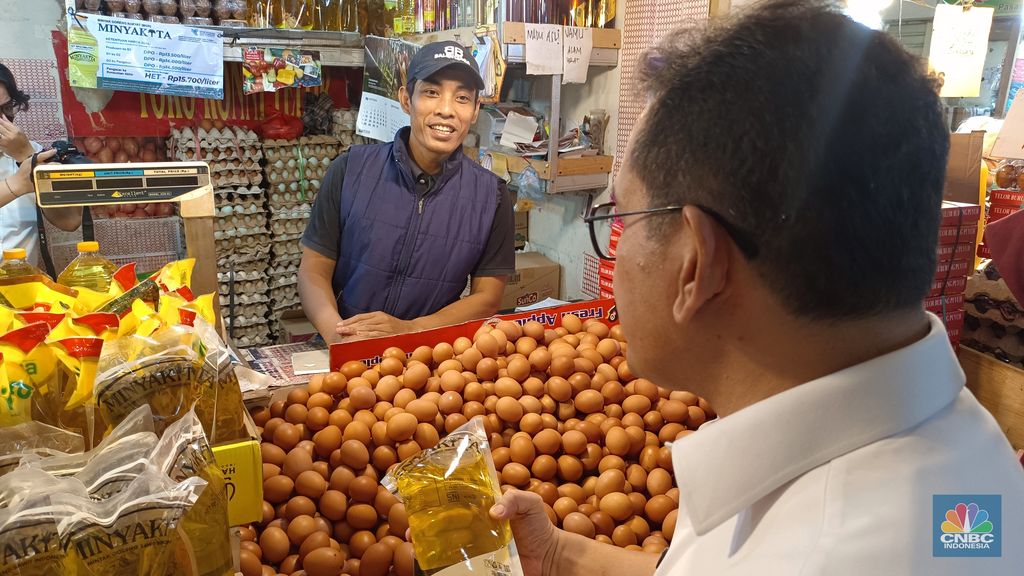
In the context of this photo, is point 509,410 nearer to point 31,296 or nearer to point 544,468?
point 544,468

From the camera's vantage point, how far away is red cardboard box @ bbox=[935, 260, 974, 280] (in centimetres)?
273

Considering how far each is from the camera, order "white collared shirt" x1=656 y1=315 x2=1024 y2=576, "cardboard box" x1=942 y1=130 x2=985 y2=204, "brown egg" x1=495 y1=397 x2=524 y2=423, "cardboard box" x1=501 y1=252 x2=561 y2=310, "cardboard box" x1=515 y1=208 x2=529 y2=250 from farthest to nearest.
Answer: "cardboard box" x1=515 y1=208 x2=529 y2=250 → "cardboard box" x1=501 y1=252 x2=561 y2=310 → "cardboard box" x1=942 y1=130 x2=985 y2=204 → "brown egg" x1=495 y1=397 x2=524 y2=423 → "white collared shirt" x1=656 y1=315 x2=1024 y2=576

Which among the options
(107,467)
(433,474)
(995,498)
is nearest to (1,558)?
(107,467)

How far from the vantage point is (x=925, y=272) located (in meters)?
0.78

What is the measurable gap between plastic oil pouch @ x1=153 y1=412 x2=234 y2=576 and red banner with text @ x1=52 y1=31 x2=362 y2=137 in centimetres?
405

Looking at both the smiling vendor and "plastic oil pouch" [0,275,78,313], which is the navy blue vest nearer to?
the smiling vendor

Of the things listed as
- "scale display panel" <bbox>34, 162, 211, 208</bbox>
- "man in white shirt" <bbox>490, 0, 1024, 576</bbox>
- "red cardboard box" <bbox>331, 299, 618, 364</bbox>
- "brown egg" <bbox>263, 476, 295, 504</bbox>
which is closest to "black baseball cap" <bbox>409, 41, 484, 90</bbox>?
"red cardboard box" <bbox>331, 299, 618, 364</bbox>

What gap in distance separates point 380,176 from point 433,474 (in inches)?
73.3

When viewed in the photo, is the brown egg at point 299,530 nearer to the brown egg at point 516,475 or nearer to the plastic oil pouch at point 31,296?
the brown egg at point 516,475

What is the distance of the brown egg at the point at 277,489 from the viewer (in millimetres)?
1749

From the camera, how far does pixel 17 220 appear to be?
3.63 metres

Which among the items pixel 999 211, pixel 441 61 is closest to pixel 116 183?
pixel 441 61

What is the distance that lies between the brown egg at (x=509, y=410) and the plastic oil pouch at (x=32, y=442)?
3.51 feet

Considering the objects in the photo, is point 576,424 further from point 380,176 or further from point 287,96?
point 287,96
